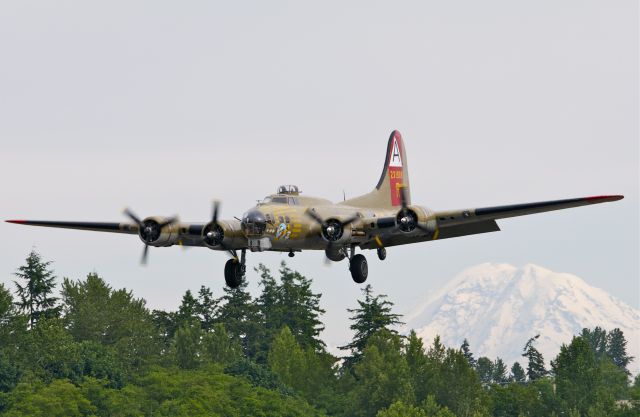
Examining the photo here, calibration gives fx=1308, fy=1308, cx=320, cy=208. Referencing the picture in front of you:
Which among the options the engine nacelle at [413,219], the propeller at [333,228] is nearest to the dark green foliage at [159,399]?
the propeller at [333,228]

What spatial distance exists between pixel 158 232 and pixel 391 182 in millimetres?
16957

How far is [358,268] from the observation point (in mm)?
58188

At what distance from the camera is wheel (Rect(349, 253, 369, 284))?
2291 inches

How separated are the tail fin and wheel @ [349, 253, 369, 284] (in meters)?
6.51

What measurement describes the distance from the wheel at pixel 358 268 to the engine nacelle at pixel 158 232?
26.0 feet

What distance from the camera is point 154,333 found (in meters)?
191

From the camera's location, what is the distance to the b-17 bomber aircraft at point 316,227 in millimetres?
55656

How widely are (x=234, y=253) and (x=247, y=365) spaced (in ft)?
381

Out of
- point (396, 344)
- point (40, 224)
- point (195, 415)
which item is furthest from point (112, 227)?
point (396, 344)

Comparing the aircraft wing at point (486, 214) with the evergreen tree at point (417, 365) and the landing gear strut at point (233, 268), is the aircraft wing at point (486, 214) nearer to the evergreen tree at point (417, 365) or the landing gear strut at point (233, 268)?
the landing gear strut at point (233, 268)

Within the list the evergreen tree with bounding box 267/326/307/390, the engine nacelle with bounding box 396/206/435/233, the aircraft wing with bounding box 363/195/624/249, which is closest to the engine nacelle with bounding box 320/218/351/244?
the engine nacelle with bounding box 396/206/435/233

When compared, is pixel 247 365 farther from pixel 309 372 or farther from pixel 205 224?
pixel 205 224

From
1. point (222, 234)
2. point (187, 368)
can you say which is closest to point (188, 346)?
point (187, 368)

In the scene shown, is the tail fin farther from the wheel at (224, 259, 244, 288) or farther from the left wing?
the left wing
